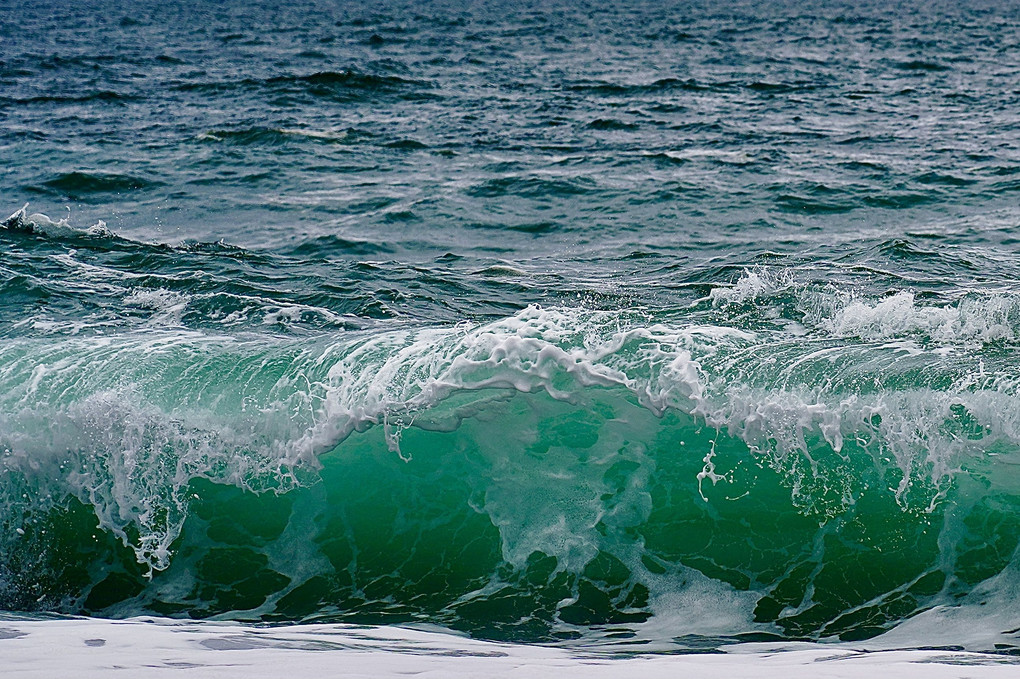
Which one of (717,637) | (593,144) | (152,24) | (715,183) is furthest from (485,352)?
(152,24)

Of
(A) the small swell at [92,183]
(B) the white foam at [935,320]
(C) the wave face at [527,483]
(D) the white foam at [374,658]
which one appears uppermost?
(A) the small swell at [92,183]

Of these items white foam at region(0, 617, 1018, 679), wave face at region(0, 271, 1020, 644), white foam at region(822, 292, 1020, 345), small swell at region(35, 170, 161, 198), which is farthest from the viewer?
small swell at region(35, 170, 161, 198)

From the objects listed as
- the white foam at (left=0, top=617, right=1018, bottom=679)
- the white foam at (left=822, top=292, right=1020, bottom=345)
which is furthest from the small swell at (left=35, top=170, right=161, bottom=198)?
the white foam at (left=822, top=292, right=1020, bottom=345)

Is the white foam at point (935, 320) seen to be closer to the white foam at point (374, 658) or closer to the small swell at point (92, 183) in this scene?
the white foam at point (374, 658)

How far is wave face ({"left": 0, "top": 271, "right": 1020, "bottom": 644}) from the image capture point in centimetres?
521

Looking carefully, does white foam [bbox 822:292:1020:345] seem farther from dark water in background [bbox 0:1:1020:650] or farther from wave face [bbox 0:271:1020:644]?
wave face [bbox 0:271:1020:644]

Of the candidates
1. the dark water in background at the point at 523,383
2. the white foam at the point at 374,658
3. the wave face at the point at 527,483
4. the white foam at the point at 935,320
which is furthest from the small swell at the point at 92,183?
the white foam at the point at 935,320

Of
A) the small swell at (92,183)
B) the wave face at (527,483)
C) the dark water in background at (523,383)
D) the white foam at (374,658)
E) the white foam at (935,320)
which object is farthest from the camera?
the small swell at (92,183)

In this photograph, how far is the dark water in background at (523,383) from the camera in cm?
533

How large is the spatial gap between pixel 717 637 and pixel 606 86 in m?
16.2

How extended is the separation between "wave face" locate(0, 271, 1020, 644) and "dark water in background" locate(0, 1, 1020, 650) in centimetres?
2

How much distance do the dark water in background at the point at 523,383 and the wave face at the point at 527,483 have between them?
20mm

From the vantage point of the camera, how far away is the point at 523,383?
6.35 meters

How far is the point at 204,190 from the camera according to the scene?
501 inches
